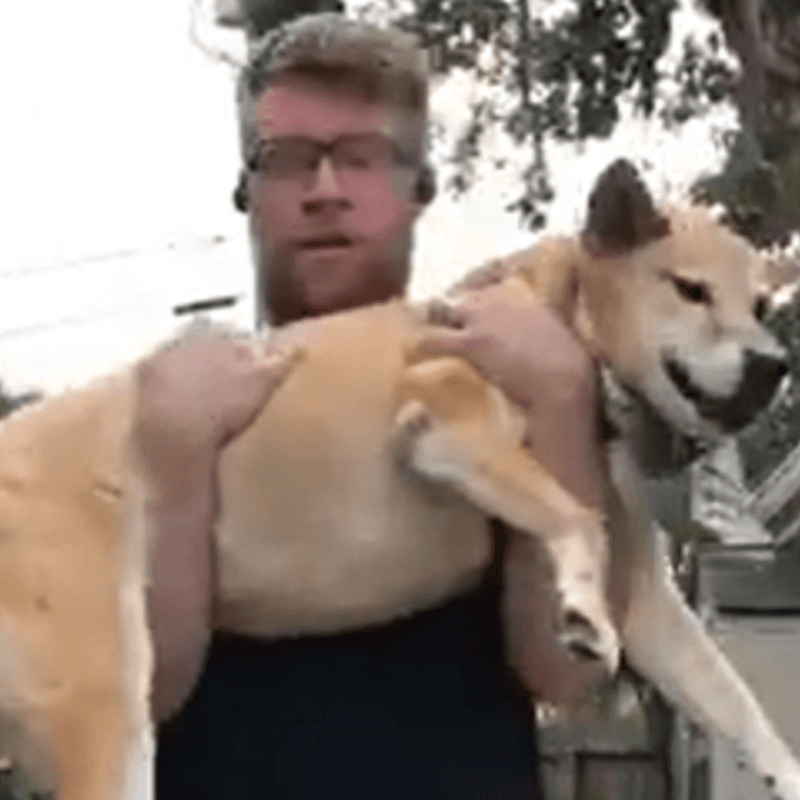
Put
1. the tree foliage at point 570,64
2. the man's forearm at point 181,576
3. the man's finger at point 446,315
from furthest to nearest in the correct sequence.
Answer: the tree foliage at point 570,64 → the man's finger at point 446,315 → the man's forearm at point 181,576

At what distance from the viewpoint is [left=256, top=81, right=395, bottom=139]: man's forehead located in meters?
2.59

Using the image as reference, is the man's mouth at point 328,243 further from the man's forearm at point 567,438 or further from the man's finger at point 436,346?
the man's forearm at point 567,438

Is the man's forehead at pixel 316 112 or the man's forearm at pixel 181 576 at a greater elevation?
the man's forehead at pixel 316 112

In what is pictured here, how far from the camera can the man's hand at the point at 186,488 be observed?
243 centimetres

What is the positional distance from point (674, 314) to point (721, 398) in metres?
0.12

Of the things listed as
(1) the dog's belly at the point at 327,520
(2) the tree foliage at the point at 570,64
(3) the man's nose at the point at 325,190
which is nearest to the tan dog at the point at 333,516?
(1) the dog's belly at the point at 327,520

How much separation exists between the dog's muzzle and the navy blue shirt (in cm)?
29

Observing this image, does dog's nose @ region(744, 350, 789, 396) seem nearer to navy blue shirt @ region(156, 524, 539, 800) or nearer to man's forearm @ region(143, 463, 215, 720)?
navy blue shirt @ region(156, 524, 539, 800)

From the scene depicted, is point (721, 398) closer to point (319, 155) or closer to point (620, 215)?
point (620, 215)

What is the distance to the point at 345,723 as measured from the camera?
98.0 inches

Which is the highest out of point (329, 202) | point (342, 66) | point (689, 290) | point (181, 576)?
point (342, 66)

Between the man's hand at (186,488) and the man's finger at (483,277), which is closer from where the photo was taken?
the man's hand at (186,488)

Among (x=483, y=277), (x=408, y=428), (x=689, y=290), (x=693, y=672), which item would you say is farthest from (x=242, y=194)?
(x=693, y=672)

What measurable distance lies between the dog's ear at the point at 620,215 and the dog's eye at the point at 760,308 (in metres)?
0.13
